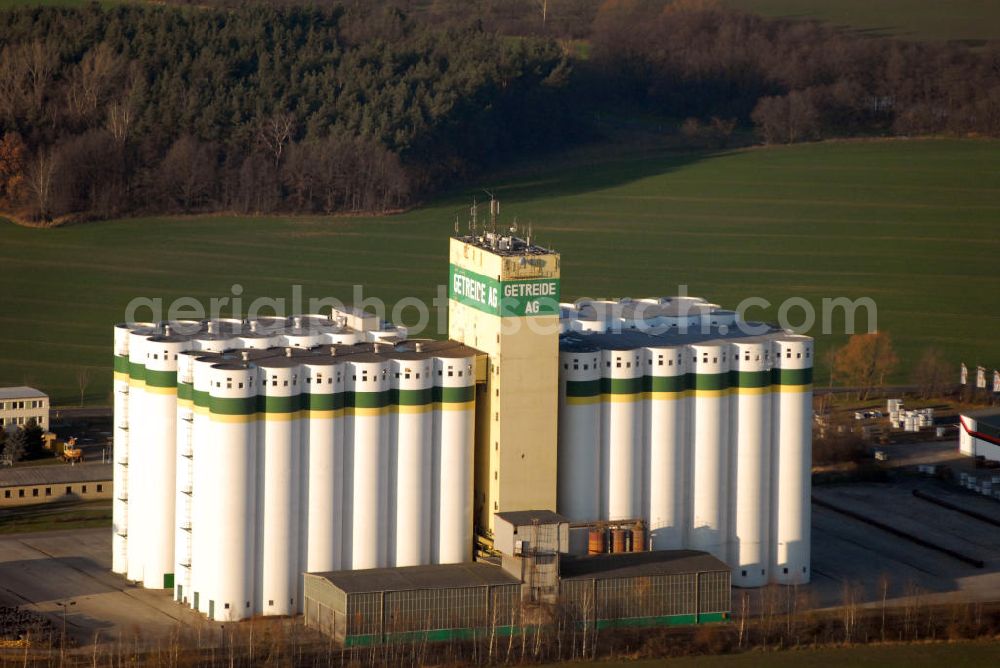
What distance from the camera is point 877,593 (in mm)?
74125

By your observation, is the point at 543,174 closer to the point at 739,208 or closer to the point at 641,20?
the point at 739,208

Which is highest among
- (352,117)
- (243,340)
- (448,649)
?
(352,117)

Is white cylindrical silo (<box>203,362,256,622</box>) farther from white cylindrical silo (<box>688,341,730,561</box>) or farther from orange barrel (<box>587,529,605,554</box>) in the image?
white cylindrical silo (<box>688,341,730,561</box>)

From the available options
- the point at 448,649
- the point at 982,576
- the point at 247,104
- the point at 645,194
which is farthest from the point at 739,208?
the point at 448,649

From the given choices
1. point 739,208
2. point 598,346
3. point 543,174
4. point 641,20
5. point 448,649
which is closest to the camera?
point 448,649

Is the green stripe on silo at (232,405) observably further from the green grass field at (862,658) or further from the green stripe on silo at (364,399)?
the green grass field at (862,658)

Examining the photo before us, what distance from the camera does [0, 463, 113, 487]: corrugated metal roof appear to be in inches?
3354

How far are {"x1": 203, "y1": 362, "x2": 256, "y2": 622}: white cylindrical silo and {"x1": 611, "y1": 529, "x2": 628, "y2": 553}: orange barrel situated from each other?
11.6 m

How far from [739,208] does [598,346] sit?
6999 centimetres

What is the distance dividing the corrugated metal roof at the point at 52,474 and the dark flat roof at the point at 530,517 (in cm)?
2139

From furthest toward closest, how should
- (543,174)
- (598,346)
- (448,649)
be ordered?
(543,174) → (598,346) → (448,649)

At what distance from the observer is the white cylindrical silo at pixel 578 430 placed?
72.6 m

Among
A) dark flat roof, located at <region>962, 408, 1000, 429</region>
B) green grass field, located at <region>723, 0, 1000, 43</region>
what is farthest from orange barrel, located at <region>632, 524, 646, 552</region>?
green grass field, located at <region>723, 0, 1000, 43</region>

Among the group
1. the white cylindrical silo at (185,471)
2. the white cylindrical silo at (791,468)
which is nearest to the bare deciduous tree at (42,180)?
the white cylindrical silo at (185,471)
